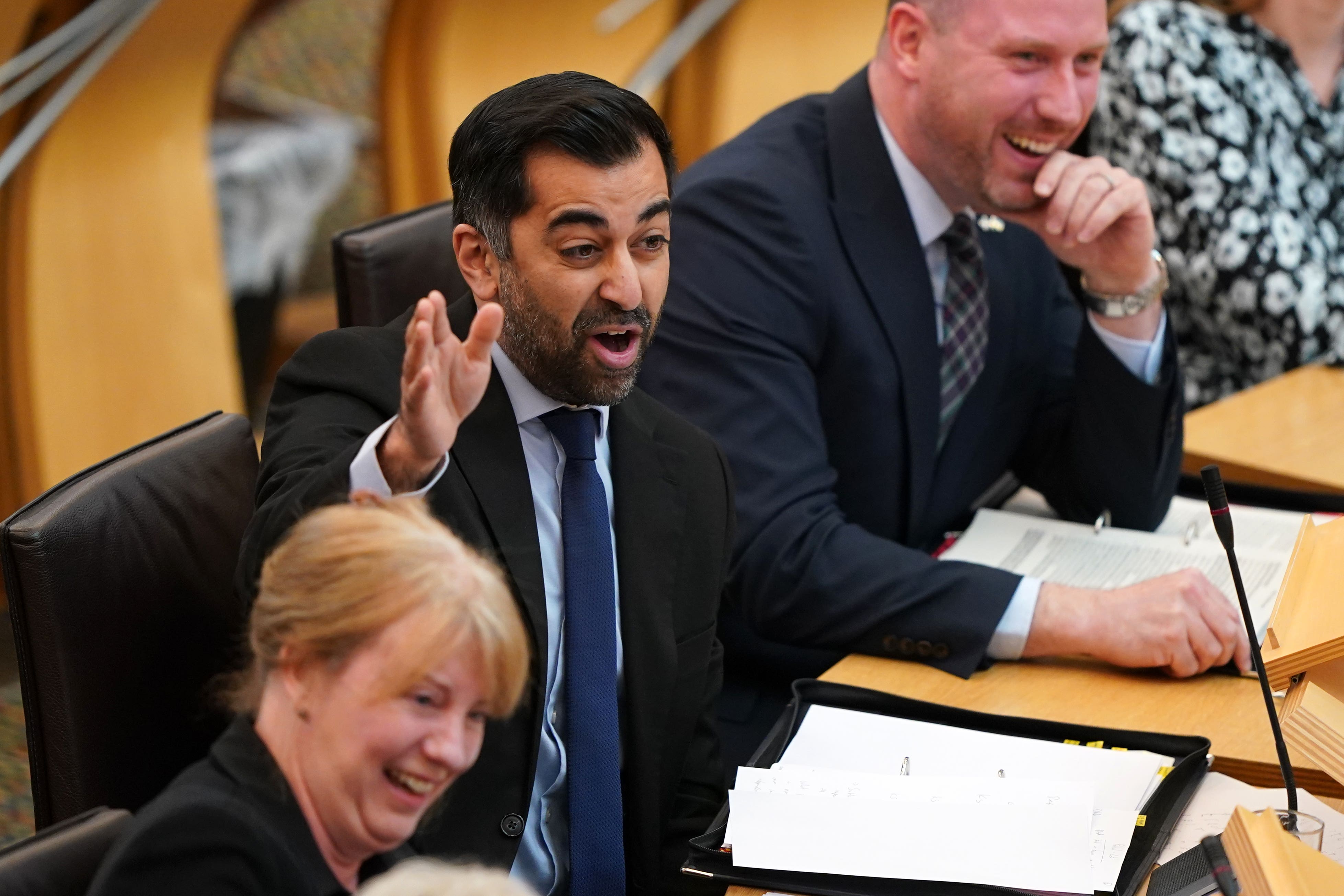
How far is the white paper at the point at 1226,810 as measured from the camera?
123 centimetres

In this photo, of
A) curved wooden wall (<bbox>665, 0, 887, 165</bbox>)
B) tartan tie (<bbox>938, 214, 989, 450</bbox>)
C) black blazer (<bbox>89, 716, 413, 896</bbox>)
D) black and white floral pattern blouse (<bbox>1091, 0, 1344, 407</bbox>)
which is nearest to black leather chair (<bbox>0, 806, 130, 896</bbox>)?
black blazer (<bbox>89, 716, 413, 896</bbox>)

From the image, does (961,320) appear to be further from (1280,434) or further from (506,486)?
(506,486)

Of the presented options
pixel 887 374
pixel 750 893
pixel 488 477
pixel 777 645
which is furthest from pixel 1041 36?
pixel 750 893

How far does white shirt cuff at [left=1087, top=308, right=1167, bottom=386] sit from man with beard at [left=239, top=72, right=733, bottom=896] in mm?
864

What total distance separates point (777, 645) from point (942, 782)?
2.11 feet

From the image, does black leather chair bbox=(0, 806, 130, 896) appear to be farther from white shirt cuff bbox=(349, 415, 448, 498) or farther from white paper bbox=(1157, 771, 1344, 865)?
white paper bbox=(1157, 771, 1344, 865)

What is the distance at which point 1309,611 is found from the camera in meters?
1.18

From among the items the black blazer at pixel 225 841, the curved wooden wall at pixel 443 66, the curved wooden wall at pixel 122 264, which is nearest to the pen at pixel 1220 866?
the black blazer at pixel 225 841

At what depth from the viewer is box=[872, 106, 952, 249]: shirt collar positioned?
78.6 inches

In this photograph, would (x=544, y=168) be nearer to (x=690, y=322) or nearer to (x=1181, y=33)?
(x=690, y=322)

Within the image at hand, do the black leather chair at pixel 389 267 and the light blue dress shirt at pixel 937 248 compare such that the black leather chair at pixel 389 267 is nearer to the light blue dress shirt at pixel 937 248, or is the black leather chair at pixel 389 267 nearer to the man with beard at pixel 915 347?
the man with beard at pixel 915 347

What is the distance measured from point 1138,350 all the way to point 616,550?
1.01 m

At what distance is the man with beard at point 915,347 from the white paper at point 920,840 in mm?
427

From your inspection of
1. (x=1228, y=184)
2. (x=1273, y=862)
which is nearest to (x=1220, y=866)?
(x=1273, y=862)
